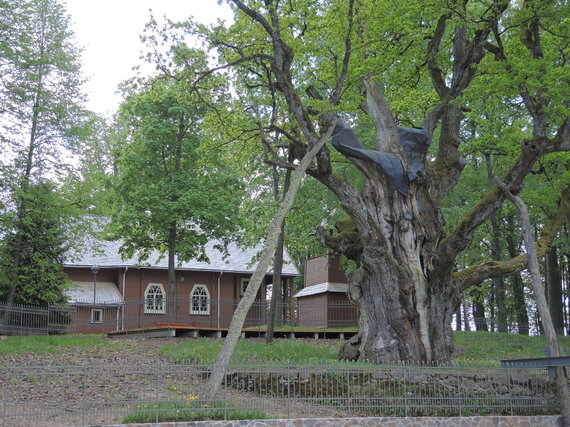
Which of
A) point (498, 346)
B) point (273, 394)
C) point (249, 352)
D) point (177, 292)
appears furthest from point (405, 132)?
point (177, 292)

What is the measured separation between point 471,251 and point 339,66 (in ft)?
60.0

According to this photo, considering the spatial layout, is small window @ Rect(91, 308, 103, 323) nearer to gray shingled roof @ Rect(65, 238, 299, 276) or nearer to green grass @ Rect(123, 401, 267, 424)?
gray shingled roof @ Rect(65, 238, 299, 276)

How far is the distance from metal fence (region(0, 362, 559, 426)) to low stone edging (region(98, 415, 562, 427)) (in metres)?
0.21

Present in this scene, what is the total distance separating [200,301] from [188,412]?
2628 cm

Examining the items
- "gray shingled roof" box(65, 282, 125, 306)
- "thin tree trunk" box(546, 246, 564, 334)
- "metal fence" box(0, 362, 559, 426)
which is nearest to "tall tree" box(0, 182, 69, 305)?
"gray shingled roof" box(65, 282, 125, 306)

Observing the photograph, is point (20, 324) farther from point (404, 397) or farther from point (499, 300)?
point (499, 300)

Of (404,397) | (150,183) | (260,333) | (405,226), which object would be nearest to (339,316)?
(260,333)

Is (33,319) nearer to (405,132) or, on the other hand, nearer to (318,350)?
(318,350)

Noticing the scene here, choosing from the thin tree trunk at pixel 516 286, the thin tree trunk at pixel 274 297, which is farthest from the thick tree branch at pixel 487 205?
the thin tree trunk at pixel 516 286

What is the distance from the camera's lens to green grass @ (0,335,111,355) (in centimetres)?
2052

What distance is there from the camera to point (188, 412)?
45.0 feet

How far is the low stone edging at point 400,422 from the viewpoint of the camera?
44.9 feet

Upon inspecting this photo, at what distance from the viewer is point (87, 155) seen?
107 feet

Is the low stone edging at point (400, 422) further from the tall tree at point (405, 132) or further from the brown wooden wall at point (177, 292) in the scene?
the brown wooden wall at point (177, 292)
